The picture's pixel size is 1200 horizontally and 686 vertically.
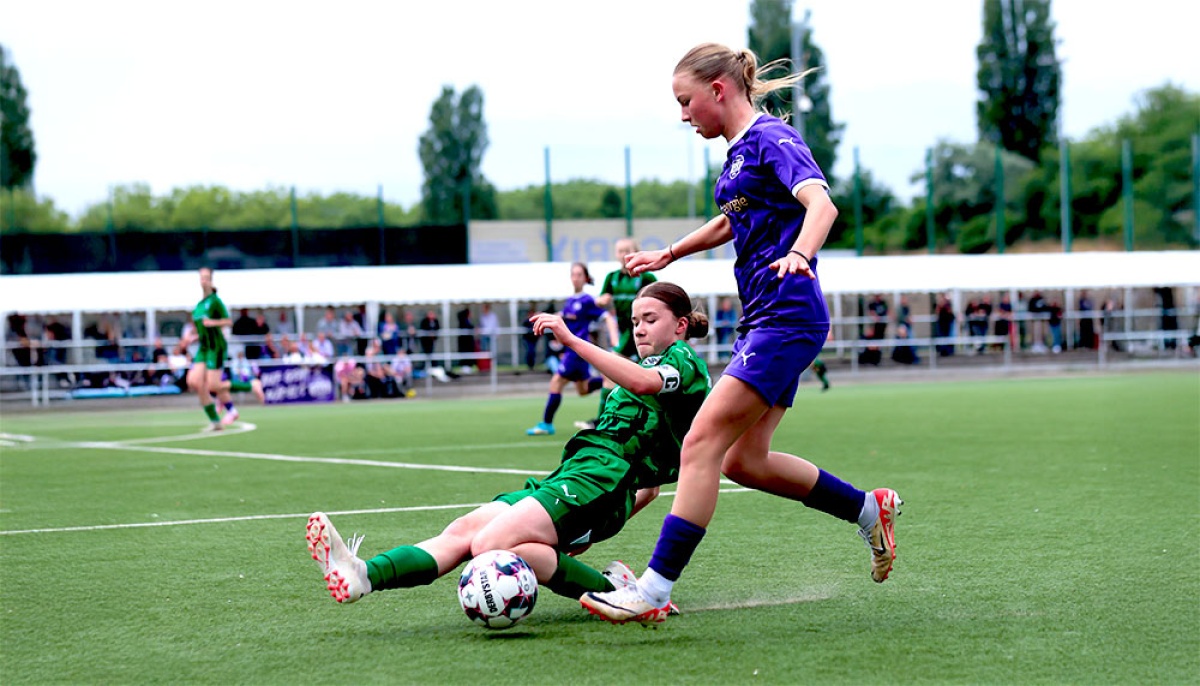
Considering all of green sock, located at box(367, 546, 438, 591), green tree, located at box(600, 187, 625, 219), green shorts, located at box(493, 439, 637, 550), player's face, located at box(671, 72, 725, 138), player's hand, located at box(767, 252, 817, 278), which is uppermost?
green tree, located at box(600, 187, 625, 219)

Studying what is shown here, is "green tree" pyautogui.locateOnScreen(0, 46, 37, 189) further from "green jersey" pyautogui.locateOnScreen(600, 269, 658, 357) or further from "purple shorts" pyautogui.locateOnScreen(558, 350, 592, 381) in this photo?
"green jersey" pyautogui.locateOnScreen(600, 269, 658, 357)

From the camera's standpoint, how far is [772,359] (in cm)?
473

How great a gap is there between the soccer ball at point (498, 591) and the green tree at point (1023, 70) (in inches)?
2881

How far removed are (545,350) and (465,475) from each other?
75.5ft

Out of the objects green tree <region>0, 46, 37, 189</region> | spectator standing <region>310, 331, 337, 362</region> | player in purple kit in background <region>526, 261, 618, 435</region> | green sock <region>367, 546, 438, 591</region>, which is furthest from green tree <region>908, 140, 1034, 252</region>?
green sock <region>367, 546, 438, 591</region>

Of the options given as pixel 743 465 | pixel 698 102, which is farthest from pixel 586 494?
pixel 698 102

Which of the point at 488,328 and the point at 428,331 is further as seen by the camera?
the point at 488,328

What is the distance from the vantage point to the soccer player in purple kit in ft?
15.3

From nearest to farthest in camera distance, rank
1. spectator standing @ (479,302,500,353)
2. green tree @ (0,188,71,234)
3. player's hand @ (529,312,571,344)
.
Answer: player's hand @ (529,312,571,344)
spectator standing @ (479,302,500,353)
green tree @ (0,188,71,234)

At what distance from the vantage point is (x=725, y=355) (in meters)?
32.6

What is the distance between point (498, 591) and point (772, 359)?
1.26 metres

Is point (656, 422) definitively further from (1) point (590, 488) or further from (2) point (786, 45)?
(2) point (786, 45)

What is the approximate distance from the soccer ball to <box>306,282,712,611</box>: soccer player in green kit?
0.12 meters

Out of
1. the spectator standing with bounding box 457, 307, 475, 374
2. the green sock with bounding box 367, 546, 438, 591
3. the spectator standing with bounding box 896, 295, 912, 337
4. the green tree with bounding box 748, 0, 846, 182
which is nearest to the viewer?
the green sock with bounding box 367, 546, 438, 591
